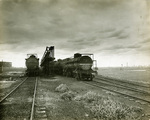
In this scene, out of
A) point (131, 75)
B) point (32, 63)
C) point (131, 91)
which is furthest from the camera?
point (131, 75)

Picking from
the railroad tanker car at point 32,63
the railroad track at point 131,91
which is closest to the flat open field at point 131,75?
the railroad track at point 131,91

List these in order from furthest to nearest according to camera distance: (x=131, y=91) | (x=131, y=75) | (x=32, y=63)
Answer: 1. (x=131, y=75)
2. (x=32, y=63)
3. (x=131, y=91)

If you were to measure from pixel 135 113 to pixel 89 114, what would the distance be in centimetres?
191

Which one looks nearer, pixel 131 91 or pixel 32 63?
pixel 131 91

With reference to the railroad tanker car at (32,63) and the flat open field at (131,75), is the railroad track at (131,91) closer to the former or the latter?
the flat open field at (131,75)

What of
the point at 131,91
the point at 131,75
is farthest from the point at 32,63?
the point at 131,75

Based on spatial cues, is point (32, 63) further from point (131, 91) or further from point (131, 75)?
point (131, 75)

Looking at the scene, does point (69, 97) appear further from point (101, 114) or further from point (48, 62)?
point (48, 62)

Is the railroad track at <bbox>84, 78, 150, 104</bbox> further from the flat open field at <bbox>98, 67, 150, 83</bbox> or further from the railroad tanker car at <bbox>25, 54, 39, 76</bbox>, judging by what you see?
the railroad tanker car at <bbox>25, 54, 39, 76</bbox>

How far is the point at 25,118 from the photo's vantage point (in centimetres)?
558

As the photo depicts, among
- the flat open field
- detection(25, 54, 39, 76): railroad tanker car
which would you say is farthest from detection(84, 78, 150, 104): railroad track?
detection(25, 54, 39, 76): railroad tanker car

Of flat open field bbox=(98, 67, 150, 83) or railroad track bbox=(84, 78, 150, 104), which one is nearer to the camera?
railroad track bbox=(84, 78, 150, 104)

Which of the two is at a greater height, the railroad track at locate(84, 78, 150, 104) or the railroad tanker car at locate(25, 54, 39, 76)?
the railroad tanker car at locate(25, 54, 39, 76)

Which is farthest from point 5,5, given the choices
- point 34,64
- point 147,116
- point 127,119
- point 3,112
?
point 34,64
